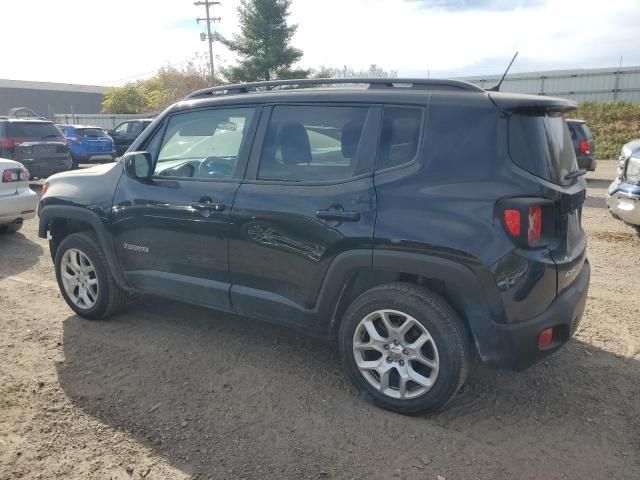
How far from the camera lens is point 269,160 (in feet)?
11.2

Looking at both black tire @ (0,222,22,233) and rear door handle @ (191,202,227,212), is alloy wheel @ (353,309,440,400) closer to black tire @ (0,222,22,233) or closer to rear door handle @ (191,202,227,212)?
rear door handle @ (191,202,227,212)

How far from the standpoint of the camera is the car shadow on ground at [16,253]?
19.9 ft

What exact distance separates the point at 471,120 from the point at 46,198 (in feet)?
12.1

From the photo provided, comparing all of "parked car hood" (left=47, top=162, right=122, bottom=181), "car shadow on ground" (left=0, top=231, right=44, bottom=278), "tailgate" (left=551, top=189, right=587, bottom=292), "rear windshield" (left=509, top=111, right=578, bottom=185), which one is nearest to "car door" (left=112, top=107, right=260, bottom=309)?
"parked car hood" (left=47, top=162, right=122, bottom=181)

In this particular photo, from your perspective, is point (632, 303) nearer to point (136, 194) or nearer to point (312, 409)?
point (312, 409)

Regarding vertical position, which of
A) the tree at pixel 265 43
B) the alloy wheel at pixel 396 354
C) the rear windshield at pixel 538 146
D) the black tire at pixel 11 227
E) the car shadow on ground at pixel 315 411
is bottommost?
the car shadow on ground at pixel 315 411

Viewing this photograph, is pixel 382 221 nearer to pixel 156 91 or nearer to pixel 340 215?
pixel 340 215

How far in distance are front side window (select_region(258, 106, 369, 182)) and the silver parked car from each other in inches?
183

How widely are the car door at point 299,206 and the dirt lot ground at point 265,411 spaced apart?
558 mm

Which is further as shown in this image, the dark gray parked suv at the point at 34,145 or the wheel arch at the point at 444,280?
the dark gray parked suv at the point at 34,145

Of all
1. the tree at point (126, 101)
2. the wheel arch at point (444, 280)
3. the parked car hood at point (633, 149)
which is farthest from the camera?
the tree at point (126, 101)

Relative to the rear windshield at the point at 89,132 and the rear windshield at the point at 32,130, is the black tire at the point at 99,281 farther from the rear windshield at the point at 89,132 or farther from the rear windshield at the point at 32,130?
the rear windshield at the point at 89,132

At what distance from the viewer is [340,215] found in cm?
299

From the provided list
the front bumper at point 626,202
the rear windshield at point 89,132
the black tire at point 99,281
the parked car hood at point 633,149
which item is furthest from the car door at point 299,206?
the rear windshield at point 89,132
